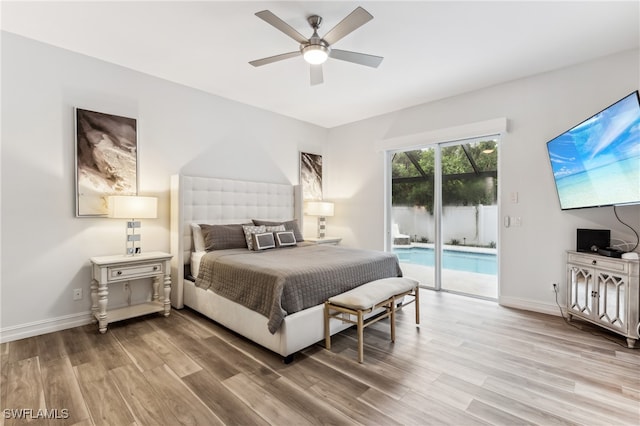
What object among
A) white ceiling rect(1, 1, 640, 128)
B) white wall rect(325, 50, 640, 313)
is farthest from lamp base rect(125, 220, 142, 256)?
white wall rect(325, 50, 640, 313)

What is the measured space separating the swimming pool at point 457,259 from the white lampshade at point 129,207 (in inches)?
148

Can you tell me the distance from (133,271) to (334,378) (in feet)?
7.62

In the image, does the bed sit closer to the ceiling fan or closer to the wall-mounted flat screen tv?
the ceiling fan

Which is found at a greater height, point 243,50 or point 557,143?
point 243,50

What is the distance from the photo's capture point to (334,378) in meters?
2.10

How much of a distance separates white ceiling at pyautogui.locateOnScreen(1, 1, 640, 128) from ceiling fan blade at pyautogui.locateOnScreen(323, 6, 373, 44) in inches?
10.7

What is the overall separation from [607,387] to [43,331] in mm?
4698

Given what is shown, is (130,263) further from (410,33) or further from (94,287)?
(410,33)

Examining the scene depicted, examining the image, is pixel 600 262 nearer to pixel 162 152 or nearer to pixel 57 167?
pixel 162 152

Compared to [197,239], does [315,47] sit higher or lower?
higher

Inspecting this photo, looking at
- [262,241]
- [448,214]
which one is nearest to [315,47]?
[262,241]

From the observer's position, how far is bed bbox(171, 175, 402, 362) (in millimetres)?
2379

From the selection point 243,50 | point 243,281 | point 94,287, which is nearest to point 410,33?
point 243,50

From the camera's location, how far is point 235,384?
2.03 metres
